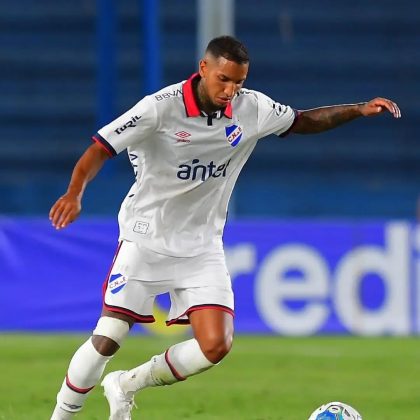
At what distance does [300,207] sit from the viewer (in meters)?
17.4

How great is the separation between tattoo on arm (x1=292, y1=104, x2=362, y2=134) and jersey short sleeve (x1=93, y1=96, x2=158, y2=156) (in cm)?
91

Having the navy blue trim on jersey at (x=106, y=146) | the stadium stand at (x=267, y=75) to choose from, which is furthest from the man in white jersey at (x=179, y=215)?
the stadium stand at (x=267, y=75)

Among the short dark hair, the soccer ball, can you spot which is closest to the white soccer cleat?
the soccer ball

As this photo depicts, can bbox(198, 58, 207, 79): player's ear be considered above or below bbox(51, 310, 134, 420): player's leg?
above

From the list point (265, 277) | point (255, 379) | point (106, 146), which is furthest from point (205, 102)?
point (265, 277)

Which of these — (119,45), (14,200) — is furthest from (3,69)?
(14,200)

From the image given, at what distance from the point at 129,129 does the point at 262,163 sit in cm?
1631

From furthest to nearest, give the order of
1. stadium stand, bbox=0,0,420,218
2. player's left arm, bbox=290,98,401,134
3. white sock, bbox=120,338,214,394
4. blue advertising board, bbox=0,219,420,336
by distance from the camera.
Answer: stadium stand, bbox=0,0,420,218, blue advertising board, bbox=0,219,420,336, player's left arm, bbox=290,98,401,134, white sock, bbox=120,338,214,394

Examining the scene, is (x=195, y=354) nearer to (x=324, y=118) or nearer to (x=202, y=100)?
(x=202, y=100)

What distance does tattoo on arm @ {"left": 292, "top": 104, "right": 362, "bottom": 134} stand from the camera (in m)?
6.82

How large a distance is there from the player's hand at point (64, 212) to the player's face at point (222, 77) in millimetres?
856

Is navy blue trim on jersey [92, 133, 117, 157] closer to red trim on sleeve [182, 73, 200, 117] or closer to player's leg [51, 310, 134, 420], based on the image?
red trim on sleeve [182, 73, 200, 117]

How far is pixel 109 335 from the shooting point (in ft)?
20.9

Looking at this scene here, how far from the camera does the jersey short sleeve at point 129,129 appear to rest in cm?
619
